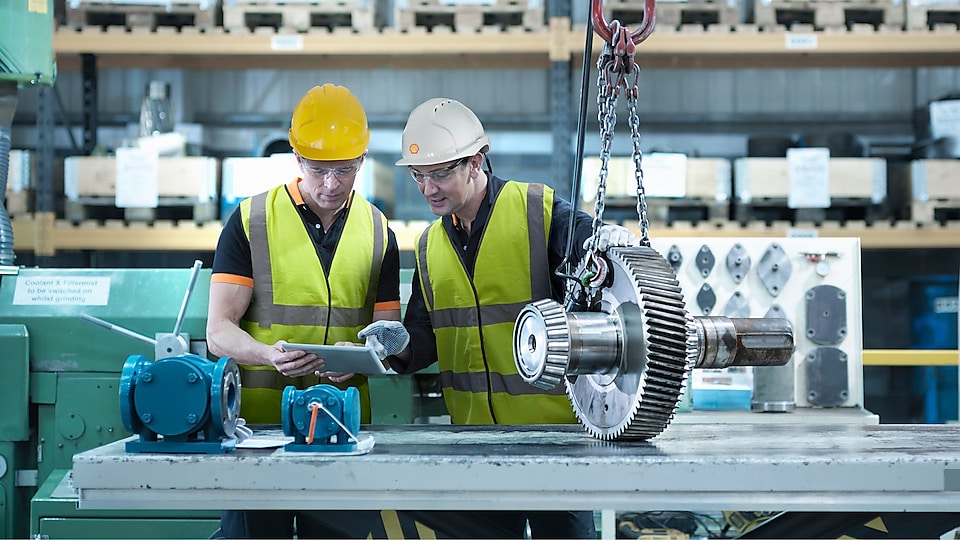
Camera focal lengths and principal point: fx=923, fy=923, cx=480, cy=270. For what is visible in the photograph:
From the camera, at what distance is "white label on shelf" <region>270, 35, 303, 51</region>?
14.4 feet

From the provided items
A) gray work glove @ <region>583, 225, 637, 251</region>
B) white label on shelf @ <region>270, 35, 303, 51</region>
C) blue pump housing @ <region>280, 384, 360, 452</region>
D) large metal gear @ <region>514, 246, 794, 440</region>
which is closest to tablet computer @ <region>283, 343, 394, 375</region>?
blue pump housing @ <region>280, 384, 360, 452</region>

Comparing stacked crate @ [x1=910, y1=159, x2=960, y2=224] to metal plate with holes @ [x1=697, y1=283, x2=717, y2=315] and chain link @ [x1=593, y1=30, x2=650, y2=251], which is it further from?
chain link @ [x1=593, y1=30, x2=650, y2=251]

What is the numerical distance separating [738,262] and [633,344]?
5.05ft

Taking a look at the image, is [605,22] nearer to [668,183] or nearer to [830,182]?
[668,183]

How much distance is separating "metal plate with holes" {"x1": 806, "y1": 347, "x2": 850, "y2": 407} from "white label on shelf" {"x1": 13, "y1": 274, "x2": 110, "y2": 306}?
2321 millimetres

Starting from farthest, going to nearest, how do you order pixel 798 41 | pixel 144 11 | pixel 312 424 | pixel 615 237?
pixel 144 11 < pixel 798 41 < pixel 615 237 < pixel 312 424

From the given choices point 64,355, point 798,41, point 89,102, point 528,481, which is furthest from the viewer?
point 89,102

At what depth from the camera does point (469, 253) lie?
101 inches

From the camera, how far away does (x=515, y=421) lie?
8.17 ft

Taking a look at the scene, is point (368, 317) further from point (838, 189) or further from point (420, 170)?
point (838, 189)

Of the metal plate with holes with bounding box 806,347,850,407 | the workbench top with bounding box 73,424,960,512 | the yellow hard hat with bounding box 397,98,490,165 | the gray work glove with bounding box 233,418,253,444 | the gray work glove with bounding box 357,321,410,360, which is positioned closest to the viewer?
the workbench top with bounding box 73,424,960,512

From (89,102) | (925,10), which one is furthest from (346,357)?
(925,10)

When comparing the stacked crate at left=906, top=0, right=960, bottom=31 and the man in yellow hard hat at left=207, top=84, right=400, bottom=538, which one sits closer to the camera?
the man in yellow hard hat at left=207, top=84, right=400, bottom=538

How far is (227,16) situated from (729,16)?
7.91 ft
